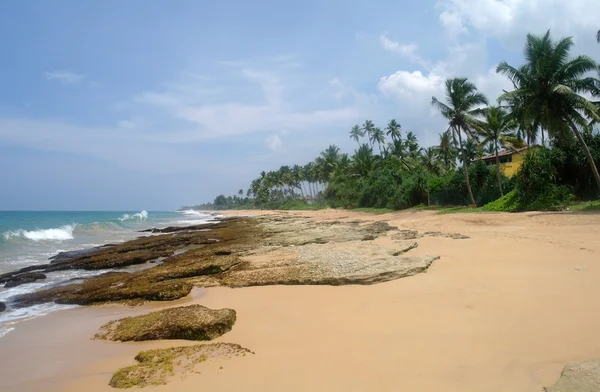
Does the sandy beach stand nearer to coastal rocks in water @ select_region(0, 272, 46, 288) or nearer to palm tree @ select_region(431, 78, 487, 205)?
coastal rocks in water @ select_region(0, 272, 46, 288)

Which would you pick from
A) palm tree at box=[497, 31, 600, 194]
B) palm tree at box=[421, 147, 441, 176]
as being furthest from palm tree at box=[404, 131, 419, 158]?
palm tree at box=[497, 31, 600, 194]

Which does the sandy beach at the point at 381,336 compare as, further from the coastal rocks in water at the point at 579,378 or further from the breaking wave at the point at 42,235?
the breaking wave at the point at 42,235

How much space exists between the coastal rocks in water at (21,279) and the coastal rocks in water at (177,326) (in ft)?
24.6

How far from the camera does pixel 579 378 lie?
2957mm

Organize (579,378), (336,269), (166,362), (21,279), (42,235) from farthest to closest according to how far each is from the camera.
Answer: (42,235), (21,279), (336,269), (166,362), (579,378)

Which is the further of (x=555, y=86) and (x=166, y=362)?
(x=555, y=86)

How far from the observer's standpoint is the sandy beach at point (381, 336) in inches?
136

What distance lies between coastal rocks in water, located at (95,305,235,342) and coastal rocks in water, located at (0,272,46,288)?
7.50 m

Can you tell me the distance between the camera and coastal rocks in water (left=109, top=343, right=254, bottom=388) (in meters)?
3.76

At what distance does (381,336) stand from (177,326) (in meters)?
2.80

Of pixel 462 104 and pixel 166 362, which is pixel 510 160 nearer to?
pixel 462 104

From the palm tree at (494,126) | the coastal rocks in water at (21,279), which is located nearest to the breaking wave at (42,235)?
the coastal rocks in water at (21,279)

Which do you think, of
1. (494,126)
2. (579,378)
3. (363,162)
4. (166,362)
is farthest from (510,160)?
(166,362)

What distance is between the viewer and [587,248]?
8711 mm
